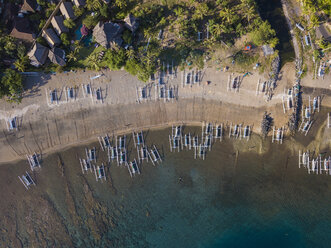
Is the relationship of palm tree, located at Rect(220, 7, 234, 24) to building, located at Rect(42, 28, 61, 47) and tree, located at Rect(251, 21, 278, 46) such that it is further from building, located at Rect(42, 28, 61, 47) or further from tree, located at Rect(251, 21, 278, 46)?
building, located at Rect(42, 28, 61, 47)

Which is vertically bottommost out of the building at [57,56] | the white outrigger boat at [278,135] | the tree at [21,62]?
the white outrigger boat at [278,135]

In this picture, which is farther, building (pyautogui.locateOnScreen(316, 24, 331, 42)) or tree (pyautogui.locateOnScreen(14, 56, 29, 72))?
building (pyautogui.locateOnScreen(316, 24, 331, 42))

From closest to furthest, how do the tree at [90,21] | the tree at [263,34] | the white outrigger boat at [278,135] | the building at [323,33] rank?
the tree at [263,34]
the tree at [90,21]
the building at [323,33]
the white outrigger boat at [278,135]

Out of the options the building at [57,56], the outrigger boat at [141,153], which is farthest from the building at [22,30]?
the outrigger boat at [141,153]

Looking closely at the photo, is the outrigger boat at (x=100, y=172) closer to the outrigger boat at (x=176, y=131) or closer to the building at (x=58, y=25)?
the outrigger boat at (x=176, y=131)

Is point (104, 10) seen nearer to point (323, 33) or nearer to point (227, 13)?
point (227, 13)

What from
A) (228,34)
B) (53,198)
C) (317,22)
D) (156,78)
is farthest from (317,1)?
(53,198)

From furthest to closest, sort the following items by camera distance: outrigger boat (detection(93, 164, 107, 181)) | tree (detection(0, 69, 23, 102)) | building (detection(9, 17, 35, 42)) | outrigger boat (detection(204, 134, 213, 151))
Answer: outrigger boat (detection(93, 164, 107, 181)) → outrigger boat (detection(204, 134, 213, 151)) → building (detection(9, 17, 35, 42)) → tree (detection(0, 69, 23, 102))

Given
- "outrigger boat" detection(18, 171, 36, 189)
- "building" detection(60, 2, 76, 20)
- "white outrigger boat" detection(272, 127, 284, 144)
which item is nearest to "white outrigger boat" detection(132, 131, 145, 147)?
"outrigger boat" detection(18, 171, 36, 189)
